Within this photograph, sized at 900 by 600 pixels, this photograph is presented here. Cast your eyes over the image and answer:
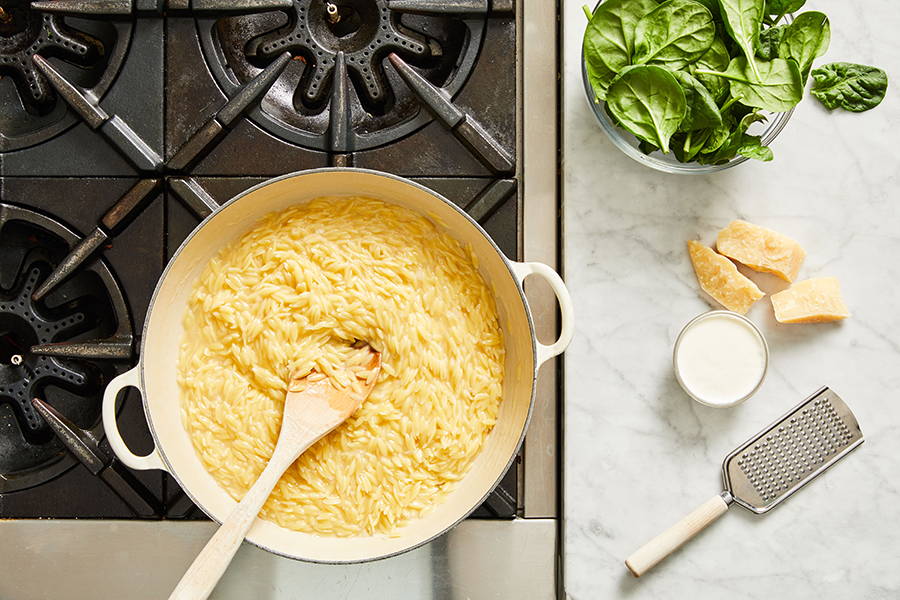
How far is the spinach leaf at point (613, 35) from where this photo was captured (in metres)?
1.18

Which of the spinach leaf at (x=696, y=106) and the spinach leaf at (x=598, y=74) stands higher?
the spinach leaf at (x=598, y=74)

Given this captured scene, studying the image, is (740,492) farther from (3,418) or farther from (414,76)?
(3,418)

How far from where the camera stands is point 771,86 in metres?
1.15

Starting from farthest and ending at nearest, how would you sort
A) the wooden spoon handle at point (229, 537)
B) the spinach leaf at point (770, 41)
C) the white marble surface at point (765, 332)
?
the white marble surface at point (765, 332), the spinach leaf at point (770, 41), the wooden spoon handle at point (229, 537)

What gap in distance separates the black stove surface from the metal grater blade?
37 centimetres

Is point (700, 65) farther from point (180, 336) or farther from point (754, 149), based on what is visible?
point (180, 336)

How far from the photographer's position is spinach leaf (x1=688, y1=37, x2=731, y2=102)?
1173 mm

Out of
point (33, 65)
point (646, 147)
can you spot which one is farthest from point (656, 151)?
point (33, 65)

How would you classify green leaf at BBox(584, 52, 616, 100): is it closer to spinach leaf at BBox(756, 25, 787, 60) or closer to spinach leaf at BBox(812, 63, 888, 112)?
spinach leaf at BBox(756, 25, 787, 60)

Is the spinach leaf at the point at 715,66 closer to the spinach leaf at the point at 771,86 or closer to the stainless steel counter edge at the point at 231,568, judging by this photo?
the spinach leaf at the point at 771,86

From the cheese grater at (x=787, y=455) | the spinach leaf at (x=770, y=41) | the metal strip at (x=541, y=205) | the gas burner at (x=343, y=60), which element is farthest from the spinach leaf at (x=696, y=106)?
the cheese grater at (x=787, y=455)

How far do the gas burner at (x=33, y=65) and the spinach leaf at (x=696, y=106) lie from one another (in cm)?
89

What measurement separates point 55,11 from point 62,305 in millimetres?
473

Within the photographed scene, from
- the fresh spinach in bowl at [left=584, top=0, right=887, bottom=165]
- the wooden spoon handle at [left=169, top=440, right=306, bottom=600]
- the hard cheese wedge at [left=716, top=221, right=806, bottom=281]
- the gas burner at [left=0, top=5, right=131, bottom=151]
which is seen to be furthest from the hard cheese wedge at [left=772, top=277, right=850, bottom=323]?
the gas burner at [left=0, top=5, right=131, bottom=151]
